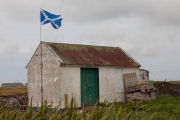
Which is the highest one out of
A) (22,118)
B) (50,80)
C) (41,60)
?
(41,60)

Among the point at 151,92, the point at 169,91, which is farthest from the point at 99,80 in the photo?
the point at 169,91

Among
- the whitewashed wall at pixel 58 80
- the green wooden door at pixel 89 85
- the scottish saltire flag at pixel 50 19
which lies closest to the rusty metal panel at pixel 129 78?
the whitewashed wall at pixel 58 80

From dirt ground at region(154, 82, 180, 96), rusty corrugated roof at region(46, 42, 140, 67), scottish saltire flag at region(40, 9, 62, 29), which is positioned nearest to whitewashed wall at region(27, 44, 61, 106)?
rusty corrugated roof at region(46, 42, 140, 67)

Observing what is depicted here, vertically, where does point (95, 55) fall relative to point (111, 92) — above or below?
above

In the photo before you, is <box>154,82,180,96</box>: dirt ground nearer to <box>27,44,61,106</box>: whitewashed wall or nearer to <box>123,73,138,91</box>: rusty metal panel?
<box>123,73,138,91</box>: rusty metal panel

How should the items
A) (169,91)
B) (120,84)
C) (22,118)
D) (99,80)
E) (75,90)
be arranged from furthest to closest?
1. (169,91)
2. (120,84)
3. (99,80)
4. (75,90)
5. (22,118)

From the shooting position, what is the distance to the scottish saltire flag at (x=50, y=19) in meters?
19.3

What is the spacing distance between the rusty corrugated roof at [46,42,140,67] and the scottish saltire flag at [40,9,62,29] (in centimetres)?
121

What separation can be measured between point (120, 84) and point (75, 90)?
3.82 m

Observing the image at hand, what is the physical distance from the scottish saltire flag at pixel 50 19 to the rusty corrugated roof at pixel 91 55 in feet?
3.98

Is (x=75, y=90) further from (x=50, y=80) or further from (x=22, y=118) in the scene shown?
(x=22, y=118)

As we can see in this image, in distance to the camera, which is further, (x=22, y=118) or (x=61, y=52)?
A: (x=61, y=52)

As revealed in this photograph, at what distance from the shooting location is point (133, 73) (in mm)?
20672

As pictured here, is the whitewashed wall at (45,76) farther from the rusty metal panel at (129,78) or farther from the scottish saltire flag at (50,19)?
the rusty metal panel at (129,78)
